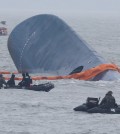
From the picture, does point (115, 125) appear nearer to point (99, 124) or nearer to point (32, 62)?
point (99, 124)

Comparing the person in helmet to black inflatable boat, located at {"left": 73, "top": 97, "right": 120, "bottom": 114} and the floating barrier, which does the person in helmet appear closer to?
black inflatable boat, located at {"left": 73, "top": 97, "right": 120, "bottom": 114}

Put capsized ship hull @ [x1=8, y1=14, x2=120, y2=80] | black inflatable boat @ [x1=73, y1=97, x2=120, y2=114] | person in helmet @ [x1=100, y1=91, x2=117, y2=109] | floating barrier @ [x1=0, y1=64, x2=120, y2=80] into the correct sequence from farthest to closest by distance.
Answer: capsized ship hull @ [x1=8, y1=14, x2=120, y2=80]
floating barrier @ [x1=0, y1=64, x2=120, y2=80]
black inflatable boat @ [x1=73, y1=97, x2=120, y2=114]
person in helmet @ [x1=100, y1=91, x2=117, y2=109]

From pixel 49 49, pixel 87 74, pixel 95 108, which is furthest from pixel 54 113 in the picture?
pixel 49 49

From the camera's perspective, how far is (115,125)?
39.8 meters

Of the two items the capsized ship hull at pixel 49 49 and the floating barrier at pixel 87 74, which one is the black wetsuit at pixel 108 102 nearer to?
the floating barrier at pixel 87 74

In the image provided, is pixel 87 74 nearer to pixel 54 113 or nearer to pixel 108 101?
pixel 54 113

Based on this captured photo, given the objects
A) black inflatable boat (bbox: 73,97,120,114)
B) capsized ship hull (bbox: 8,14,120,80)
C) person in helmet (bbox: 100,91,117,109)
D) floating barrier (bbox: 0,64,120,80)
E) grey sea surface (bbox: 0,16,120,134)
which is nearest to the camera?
grey sea surface (bbox: 0,16,120,134)

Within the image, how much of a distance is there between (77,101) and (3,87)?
871 cm

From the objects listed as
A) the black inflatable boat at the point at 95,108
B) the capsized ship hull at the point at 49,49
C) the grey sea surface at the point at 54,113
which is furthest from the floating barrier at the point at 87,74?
the black inflatable boat at the point at 95,108

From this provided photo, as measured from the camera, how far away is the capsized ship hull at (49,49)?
2719 inches

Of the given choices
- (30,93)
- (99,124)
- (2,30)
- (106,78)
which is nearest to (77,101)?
(30,93)

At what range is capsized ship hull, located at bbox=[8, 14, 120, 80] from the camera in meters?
69.1

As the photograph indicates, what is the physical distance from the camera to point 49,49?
74.1m

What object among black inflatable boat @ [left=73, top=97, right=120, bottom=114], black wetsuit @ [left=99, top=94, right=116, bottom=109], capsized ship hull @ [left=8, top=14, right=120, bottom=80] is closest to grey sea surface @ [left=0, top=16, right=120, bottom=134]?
black inflatable boat @ [left=73, top=97, right=120, bottom=114]
